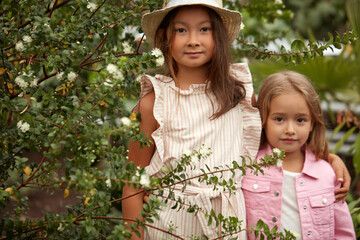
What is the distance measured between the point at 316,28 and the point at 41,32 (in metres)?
6.46

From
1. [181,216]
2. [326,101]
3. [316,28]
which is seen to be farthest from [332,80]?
[316,28]

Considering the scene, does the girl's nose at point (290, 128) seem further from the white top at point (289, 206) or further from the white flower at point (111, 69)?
the white flower at point (111, 69)

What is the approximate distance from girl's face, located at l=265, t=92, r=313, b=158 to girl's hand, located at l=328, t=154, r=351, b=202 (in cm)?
23

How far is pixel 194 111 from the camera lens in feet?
7.03

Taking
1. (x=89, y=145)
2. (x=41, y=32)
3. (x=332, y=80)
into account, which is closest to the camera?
(x=89, y=145)

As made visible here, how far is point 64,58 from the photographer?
72.9 inches

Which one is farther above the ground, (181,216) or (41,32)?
(41,32)

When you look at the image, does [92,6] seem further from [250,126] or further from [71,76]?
[250,126]

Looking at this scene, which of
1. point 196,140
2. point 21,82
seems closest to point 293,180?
point 196,140

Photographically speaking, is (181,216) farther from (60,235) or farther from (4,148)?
(4,148)

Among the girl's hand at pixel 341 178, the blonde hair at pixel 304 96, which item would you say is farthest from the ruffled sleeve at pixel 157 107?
the girl's hand at pixel 341 178

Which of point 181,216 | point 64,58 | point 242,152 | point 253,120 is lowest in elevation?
point 181,216

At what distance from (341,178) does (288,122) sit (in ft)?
1.23

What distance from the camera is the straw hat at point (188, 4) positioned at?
2.03 meters
